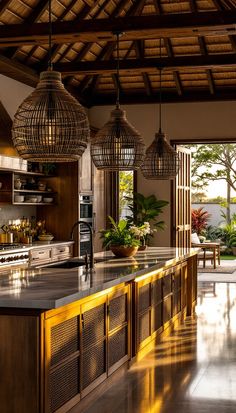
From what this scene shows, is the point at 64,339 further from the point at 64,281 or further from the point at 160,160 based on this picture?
the point at 160,160

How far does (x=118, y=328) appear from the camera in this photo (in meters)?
5.41

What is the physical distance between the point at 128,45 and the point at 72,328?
306 inches

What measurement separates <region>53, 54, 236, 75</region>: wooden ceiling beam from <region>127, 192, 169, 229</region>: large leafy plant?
2.93 meters

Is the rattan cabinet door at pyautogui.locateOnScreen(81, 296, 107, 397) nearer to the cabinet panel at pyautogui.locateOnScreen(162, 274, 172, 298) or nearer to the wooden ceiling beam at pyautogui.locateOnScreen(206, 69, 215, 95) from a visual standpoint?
the cabinet panel at pyautogui.locateOnScreen(162, 274, 172, 298)

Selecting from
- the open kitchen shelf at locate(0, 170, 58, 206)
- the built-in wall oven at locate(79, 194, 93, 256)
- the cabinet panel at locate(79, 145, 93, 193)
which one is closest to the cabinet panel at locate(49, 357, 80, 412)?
the open kitchen shelf at locate(0, 170, 58, 206)

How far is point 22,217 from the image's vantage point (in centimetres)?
1027

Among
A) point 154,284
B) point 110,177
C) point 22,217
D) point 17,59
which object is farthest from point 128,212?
point 154,284

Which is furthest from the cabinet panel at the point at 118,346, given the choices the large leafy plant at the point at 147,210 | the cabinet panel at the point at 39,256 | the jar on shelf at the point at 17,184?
the large leafy plant at the point at 147,210

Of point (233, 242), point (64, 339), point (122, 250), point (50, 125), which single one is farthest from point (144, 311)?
point (233, 242)

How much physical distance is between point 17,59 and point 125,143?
3.95 meters

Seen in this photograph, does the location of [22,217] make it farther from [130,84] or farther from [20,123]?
[20,123]

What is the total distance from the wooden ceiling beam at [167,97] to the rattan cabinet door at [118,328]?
7042mm

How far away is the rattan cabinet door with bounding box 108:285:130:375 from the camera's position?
5203 mm

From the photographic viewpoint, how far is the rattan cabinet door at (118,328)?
205 inches
